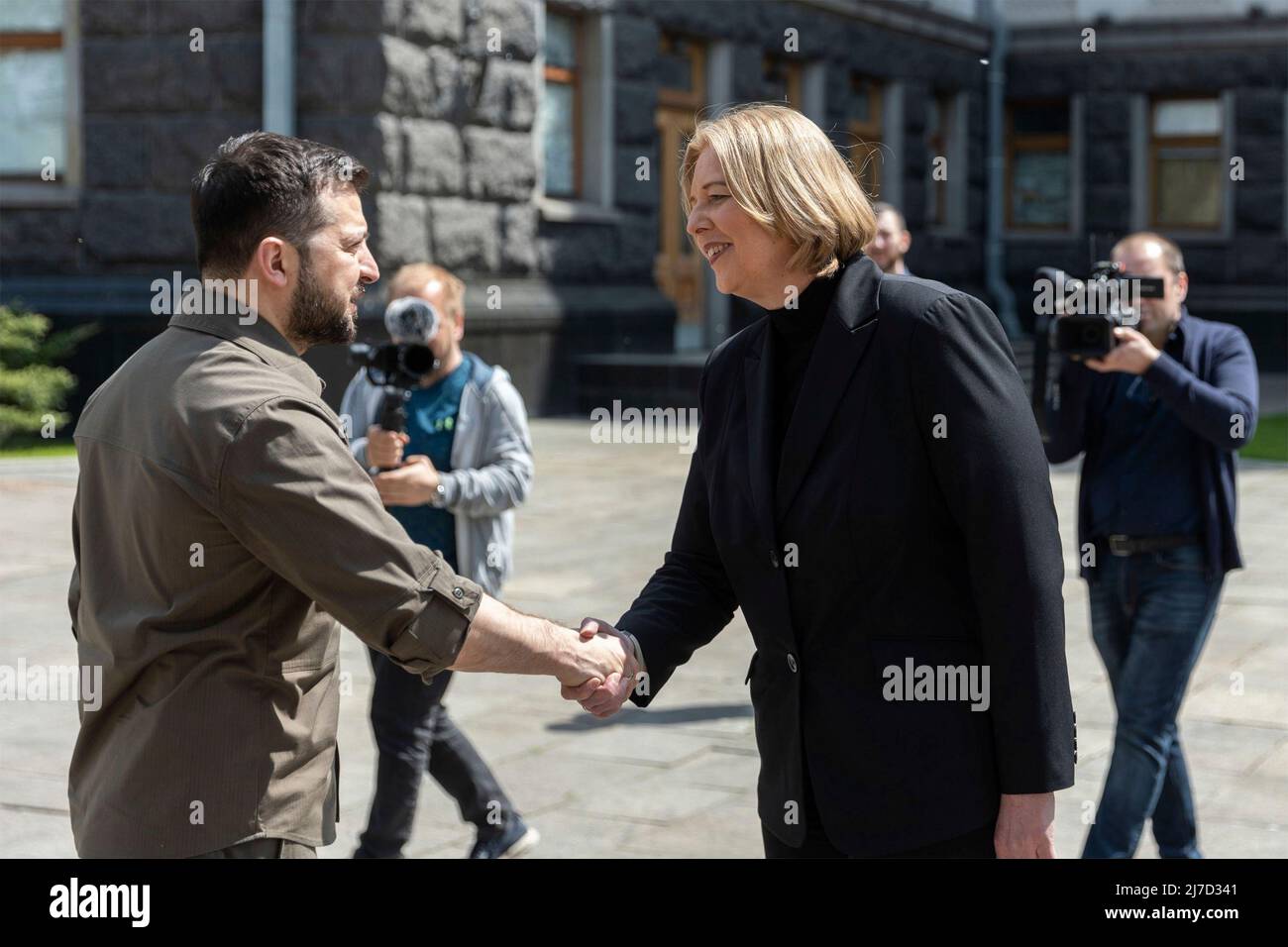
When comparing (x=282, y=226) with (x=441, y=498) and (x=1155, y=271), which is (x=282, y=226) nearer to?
(x=441, y=498)

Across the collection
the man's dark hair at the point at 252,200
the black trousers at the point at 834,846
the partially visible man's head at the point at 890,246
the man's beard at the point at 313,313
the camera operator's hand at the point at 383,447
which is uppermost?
the partially visible man's head at the point at 890,246

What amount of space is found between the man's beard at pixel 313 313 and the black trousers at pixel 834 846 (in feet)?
3.71

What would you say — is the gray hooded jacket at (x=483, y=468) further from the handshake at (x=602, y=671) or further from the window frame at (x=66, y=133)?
the window frame at (x=66, y=133)

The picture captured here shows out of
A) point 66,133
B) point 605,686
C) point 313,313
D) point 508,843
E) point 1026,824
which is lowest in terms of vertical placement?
point 508,843

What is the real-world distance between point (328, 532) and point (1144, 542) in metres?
2.98

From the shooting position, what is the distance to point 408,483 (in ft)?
17.0

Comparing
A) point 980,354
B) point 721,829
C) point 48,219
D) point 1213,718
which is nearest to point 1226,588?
point 1213,718

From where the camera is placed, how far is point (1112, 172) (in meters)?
26.5

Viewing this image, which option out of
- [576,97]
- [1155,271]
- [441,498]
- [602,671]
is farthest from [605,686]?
[576,97]

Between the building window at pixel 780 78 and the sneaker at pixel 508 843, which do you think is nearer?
the sneaker at pixel 508 843

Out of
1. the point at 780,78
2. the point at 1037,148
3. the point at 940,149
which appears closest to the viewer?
the point at 780,78

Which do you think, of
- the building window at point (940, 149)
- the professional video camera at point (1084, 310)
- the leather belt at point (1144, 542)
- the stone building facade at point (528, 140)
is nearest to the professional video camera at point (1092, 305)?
the professional video camera at point (1084, 310)

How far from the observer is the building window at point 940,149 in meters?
25.2
